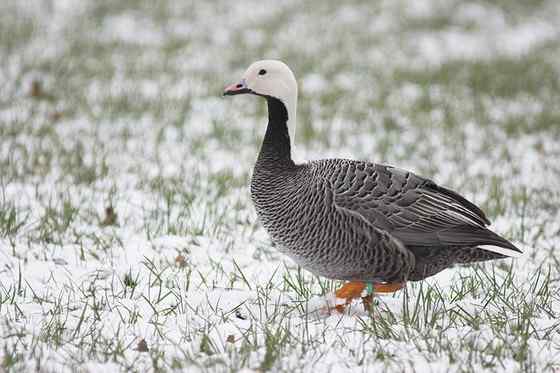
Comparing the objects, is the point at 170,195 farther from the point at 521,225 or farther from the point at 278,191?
the point at 521,225

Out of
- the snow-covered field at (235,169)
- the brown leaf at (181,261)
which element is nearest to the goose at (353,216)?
the snow-covered field at (235,169)

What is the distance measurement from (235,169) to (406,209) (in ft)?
9.99

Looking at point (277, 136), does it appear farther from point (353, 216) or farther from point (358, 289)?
point (358, 289)

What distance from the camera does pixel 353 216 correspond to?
353cm

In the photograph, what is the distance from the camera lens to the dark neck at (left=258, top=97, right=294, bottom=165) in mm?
3822

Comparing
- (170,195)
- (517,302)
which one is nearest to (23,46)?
(170,195)

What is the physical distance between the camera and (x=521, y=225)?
501 centimetres

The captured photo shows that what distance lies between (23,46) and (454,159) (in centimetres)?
603

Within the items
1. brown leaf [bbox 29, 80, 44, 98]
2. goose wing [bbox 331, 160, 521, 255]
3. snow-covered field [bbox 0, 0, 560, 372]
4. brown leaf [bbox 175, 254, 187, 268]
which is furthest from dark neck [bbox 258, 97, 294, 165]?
brown leaf [bbox 29, 80, 44, 98]

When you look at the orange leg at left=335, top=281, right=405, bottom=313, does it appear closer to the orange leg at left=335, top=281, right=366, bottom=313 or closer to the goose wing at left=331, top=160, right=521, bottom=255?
the orange leg at left=335, top=281, right=366, bottom=313

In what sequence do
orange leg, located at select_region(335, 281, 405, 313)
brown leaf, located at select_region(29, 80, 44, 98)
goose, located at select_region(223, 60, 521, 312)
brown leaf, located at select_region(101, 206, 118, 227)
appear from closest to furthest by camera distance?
1. goose, located at select_region(223, 60, 521, 312)
2. orange leg, located at select_region(335, 281, 405, 313)
3. brown leaf, located at select_region(101, 206, 118, 227)
4. brown leaf, located at select_region(29, 80, 44, 98)

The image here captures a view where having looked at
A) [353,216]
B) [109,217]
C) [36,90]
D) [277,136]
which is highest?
[277,136]

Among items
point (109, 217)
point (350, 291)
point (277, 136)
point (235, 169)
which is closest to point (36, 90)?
point (235, 169)

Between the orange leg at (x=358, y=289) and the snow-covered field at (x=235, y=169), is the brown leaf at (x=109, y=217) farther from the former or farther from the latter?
the orange leg at (x=358, y=289)
